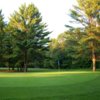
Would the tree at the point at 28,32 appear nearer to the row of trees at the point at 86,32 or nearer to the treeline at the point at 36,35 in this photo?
the treeline at the point at 36,35

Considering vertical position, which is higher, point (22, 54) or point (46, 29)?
point (46, 29)

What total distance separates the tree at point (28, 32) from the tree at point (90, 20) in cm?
634

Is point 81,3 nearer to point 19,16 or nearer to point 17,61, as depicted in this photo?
point 19,16

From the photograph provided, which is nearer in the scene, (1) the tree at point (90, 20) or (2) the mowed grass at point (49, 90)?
(2) the mowed grass at point (49, 90)

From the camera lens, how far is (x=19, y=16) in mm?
47875

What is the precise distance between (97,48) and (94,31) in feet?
9.80

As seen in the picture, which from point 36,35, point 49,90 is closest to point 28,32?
point 36,35

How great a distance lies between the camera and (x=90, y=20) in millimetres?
49062

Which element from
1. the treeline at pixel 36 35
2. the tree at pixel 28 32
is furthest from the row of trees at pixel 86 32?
the tree at pixel 28 32

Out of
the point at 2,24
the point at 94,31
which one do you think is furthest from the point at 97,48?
the point at 2,24

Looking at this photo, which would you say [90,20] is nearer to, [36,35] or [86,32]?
[86,32]

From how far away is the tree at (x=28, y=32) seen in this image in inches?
1844

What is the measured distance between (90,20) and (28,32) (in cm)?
1085

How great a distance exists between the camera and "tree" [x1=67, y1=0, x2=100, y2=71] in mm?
47394
